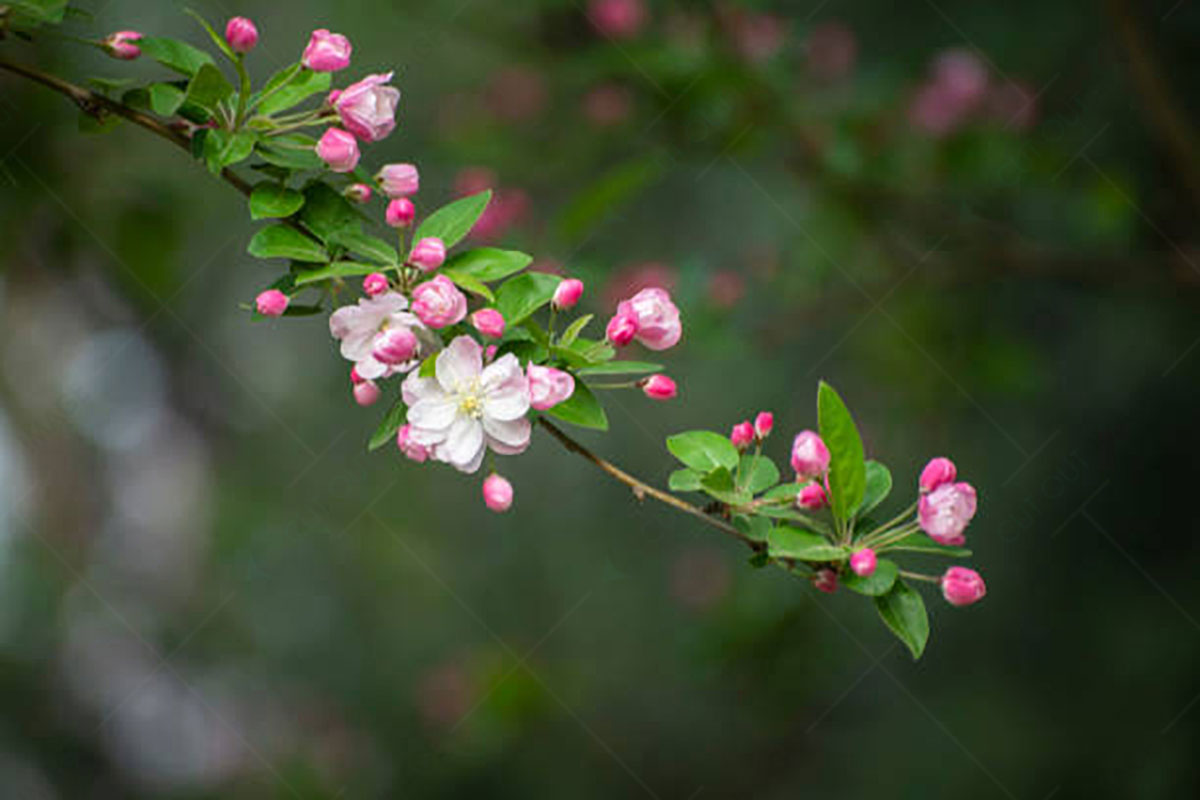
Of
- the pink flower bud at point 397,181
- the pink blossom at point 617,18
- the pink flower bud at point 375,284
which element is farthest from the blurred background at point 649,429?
the pink flower bud at point 375,284

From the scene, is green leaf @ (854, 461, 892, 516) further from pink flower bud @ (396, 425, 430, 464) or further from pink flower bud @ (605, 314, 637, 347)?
pink flower bud @ (396, 425, 430, 464)

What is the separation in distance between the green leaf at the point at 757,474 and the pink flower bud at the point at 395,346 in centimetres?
28

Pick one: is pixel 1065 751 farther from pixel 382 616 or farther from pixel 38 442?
pixel 38 442

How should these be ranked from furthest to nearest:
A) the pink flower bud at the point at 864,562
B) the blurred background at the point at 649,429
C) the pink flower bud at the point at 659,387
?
1. the blurred background at the point at 649,429
2. the pink flower bud at the point at 659,387
3. the pink flower bud at the point at 864,562

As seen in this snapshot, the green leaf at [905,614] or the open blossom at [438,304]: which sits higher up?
the green leaf at [905,614]

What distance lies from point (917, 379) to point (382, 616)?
2231mm

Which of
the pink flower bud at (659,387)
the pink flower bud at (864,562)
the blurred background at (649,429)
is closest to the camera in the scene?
the pink flower bud at (864,562)

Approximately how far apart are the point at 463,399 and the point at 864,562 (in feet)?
0.97

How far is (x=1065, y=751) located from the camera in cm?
248

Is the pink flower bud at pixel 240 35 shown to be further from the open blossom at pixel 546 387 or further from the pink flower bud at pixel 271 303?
the open blossom at pixel 546 387

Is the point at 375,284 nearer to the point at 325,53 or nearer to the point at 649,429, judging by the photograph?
the point at 325,53

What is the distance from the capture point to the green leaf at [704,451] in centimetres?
72

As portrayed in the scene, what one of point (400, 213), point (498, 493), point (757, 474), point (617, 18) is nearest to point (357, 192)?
point (400, 213)

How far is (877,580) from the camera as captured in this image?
66cm
